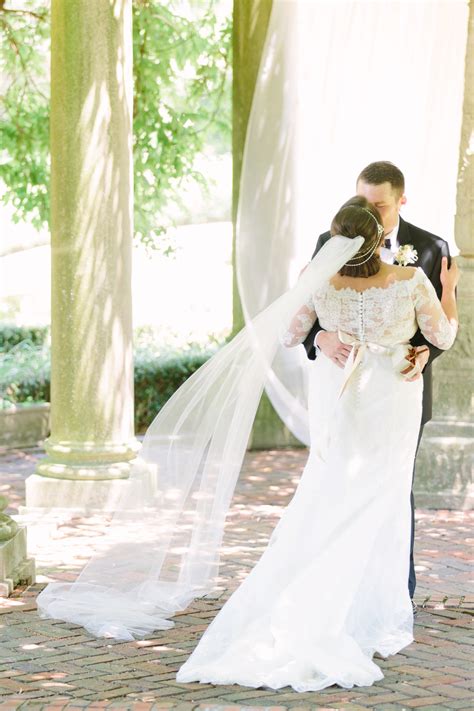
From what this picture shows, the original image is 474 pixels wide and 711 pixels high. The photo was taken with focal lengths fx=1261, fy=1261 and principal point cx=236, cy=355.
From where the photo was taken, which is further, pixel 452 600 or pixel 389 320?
pixel 452 600

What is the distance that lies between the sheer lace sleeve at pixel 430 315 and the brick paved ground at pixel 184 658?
1.29 metres

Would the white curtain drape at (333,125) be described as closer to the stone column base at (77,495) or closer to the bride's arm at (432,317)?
the stone column base at (77,495)

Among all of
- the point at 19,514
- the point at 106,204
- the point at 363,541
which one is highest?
the point at 106,204

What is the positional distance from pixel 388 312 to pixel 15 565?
235 centimetres

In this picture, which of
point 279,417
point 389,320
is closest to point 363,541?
point 389,320

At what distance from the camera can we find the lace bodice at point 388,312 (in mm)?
5164

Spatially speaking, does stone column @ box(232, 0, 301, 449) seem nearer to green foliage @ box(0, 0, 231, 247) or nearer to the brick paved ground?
green foliage @ box(0, 0, 231, 247)

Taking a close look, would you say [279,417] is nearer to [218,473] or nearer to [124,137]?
[124,137]

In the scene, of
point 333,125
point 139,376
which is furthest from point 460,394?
point 139,376

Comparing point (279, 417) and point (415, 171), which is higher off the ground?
point (415, 171)

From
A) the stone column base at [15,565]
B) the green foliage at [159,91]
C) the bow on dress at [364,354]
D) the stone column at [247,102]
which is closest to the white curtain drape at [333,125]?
the stone column at [247,102]

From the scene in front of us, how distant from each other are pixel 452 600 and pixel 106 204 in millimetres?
3434

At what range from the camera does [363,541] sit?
5125mm

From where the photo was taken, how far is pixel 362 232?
508cm
